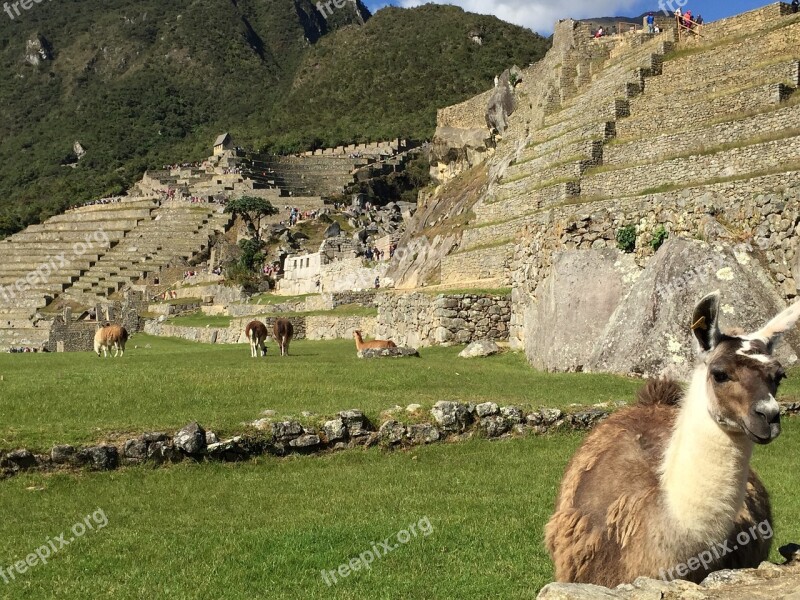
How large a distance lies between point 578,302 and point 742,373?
1289cm

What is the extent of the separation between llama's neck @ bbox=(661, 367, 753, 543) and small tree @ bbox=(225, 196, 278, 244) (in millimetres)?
72669

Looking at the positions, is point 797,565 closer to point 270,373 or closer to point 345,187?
point 270,373

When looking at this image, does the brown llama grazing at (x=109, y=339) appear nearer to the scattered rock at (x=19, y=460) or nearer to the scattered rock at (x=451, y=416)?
the scattered rock at (x=19, y=460)

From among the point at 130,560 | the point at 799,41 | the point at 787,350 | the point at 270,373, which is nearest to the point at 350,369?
the point at 270,373

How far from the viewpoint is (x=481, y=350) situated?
19.3m

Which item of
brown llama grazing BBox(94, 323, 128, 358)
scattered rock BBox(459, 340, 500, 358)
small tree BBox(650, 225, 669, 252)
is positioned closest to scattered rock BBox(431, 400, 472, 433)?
small tree BBox(650, 225, 669, 252)

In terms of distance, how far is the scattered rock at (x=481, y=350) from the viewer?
19.2 metres

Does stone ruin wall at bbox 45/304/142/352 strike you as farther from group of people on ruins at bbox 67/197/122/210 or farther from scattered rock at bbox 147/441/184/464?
group of people on ruins at bbox 67/197/122/210

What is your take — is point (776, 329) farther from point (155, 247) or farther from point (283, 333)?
point (155, 247)

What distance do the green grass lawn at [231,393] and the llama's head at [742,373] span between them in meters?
7.31

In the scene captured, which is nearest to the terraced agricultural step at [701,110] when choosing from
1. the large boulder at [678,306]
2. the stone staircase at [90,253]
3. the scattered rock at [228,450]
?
the large boulder at [678,306]

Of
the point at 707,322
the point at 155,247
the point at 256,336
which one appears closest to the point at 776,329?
the point at 707,322

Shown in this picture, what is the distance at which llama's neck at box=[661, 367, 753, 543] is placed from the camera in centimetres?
376

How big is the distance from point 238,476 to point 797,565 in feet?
21.1
